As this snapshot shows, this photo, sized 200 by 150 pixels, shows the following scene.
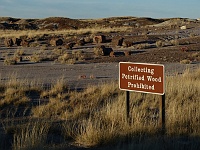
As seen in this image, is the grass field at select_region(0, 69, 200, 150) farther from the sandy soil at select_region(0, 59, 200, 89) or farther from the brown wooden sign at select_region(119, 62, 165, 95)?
the sandy soil at select_region(0, 59, 200, 89)

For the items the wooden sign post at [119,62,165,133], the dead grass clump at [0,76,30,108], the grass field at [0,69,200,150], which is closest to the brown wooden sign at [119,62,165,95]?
the wooden sign post at [119,62,165,133]

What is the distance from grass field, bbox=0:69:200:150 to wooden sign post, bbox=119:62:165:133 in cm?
70

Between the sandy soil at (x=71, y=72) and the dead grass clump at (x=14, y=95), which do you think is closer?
the dead grass clump at (x=14, y=95)

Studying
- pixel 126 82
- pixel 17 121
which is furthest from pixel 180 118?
pixel 17 121

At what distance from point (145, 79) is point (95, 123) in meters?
1.52

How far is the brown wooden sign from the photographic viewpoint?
999cm

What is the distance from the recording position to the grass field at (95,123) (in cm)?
924

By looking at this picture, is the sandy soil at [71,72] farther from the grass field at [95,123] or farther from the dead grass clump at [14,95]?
the grass field at [95,123]

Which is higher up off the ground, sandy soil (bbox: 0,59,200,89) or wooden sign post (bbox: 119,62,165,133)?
wooden sign post (bbox: 119,62,165,133)

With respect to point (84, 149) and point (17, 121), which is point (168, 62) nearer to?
point (17, 121)

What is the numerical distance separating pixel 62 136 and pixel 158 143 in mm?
2366

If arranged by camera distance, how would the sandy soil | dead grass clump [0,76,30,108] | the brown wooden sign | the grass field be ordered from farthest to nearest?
1. the sandy soil
2. dead grass clump [0,76,30,108]
3. the brown wooden sign
4. the grass field

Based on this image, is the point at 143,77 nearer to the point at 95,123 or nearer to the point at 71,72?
the point at 95,123

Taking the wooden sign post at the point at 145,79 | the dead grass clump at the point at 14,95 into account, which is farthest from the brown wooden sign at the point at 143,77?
the dead grass clump at the point at 14,95
